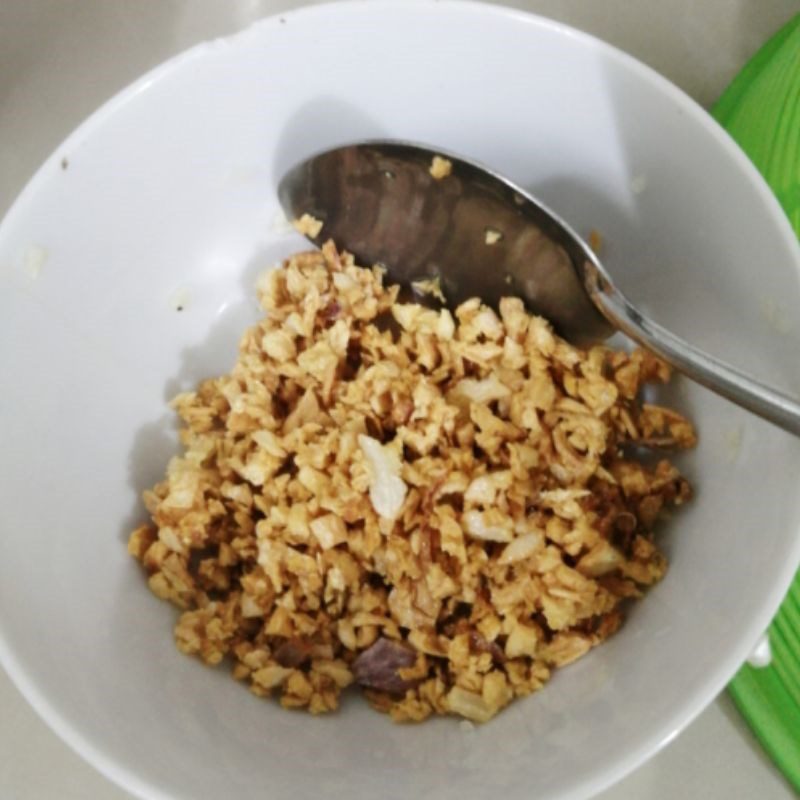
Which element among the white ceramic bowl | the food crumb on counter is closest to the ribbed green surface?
the white ceramic bowl

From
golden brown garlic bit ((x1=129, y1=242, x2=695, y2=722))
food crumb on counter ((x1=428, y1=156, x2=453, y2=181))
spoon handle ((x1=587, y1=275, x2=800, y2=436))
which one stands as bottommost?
golden brown garlic bit ((x1=129, y1=242, x2=695, y2=722))

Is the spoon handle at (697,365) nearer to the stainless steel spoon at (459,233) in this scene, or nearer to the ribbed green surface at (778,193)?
the stainless steel spoon at (459,233)

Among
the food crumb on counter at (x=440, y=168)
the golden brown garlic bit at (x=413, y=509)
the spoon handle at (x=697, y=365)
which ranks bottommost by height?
the golden brown garlic bit at (x=413, y=509)

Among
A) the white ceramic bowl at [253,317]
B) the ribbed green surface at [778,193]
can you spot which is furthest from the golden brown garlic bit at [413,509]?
the ribbed green surface at [778,193]

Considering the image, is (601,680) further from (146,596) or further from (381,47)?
(381,47)

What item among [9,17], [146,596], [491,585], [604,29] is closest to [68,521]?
[146,596]

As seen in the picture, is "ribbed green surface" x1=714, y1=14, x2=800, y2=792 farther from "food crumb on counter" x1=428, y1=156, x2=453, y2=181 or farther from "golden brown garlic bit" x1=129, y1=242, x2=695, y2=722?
"food crumb on counter" x1=428, y1=156, x2=453, y2=181

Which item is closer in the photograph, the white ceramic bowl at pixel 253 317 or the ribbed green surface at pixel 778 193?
the white ceramic bowl at pixel 253 317
